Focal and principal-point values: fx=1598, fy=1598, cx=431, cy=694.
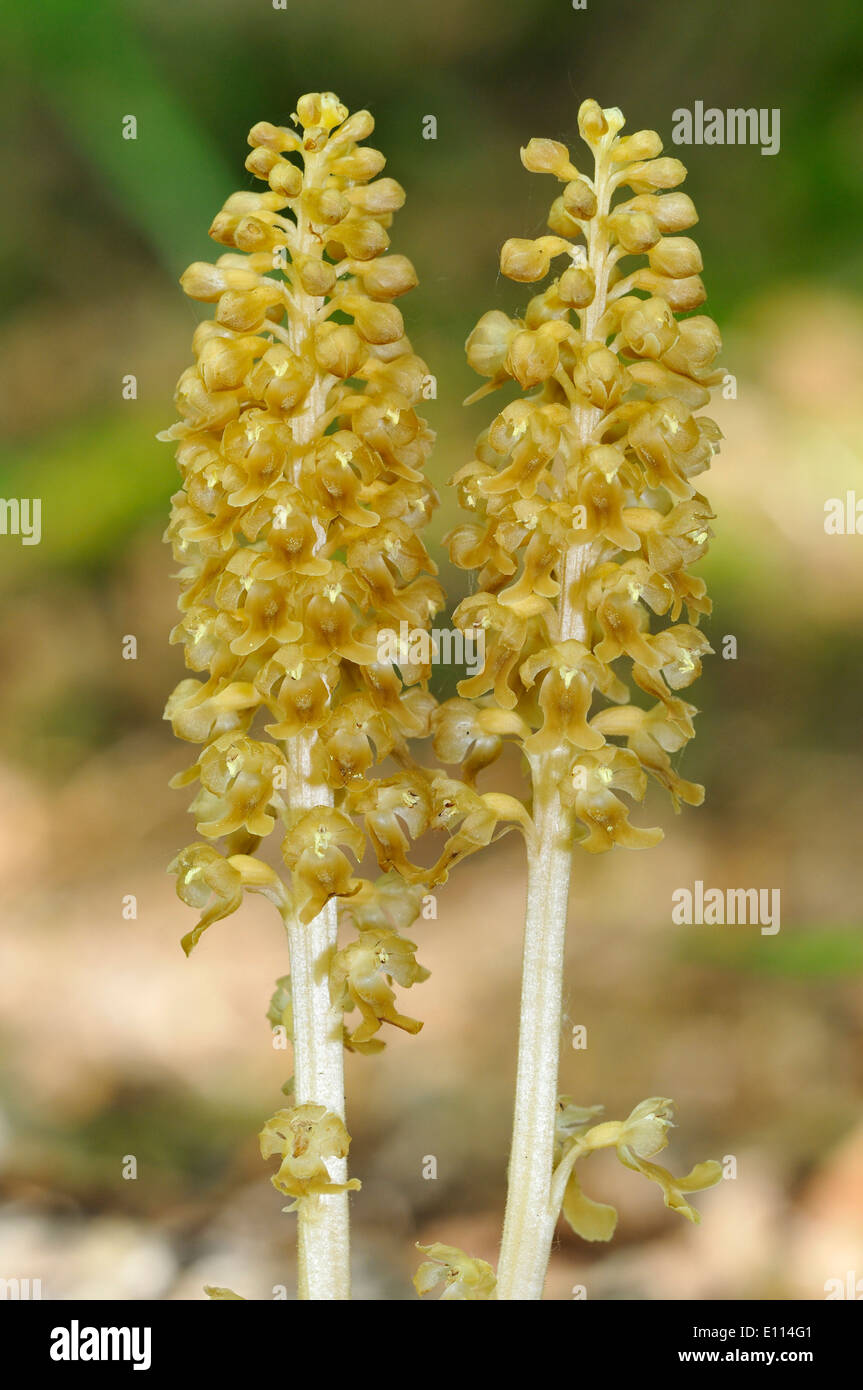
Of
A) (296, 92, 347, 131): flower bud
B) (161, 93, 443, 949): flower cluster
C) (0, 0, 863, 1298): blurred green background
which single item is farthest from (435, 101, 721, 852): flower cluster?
(0, 0, 863, 1298): blurred green background

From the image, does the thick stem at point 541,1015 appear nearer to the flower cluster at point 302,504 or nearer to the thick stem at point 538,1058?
the thick stem at point 538,1058

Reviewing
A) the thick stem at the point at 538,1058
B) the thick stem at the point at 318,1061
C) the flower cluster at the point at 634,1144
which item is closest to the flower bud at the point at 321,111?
the thick stem at the point at 318,1061

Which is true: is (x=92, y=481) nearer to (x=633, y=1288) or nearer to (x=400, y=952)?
(x=400, y=952)

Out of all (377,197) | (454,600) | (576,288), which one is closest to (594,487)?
(576,288)

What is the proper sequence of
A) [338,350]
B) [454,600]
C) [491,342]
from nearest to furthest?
[338,350], [491,342], [454,600]

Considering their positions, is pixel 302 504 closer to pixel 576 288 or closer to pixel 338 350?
pixel 338 350

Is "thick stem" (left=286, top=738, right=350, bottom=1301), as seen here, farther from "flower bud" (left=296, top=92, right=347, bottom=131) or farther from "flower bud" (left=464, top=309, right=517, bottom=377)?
"flower bud" (left=296, top=92, right=347, bottom=131)

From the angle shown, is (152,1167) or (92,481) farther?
(92,481)
